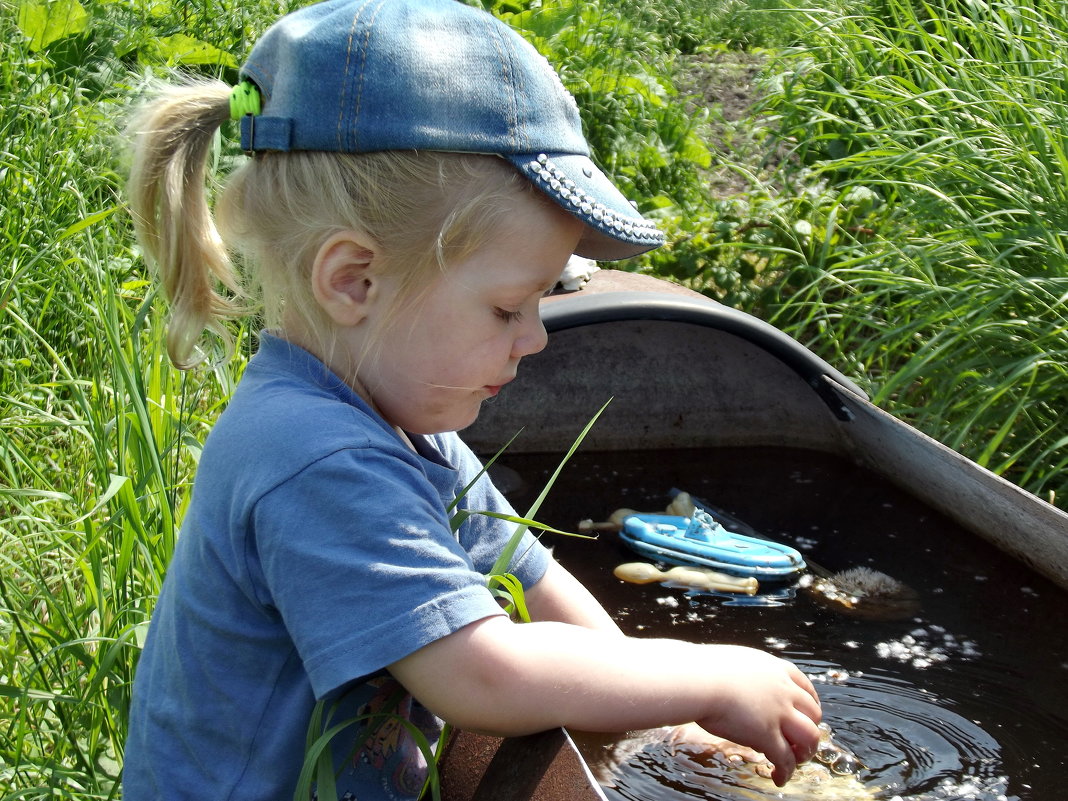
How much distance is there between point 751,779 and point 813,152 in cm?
275

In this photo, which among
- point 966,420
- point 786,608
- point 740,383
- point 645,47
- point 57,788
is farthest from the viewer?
point 645,47

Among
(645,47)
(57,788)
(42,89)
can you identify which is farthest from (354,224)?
(645,47)

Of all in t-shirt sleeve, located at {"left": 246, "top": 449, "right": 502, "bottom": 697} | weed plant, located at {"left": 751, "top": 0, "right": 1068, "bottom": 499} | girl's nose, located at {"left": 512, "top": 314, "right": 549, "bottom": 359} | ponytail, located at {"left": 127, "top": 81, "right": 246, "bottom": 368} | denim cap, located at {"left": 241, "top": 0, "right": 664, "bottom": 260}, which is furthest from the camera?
weed plant, located at {"left": 751, "top": 0, "right": 1068, "bottom": 499}

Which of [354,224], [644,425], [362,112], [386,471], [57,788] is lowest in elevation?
→ [644,425]

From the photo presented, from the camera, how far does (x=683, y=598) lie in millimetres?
2320

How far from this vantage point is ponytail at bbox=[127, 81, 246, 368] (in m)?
1.46

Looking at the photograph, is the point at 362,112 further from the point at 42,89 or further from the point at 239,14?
the point at 239,14

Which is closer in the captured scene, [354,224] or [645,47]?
[354,224]

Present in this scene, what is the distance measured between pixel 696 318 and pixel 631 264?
901 millimetres

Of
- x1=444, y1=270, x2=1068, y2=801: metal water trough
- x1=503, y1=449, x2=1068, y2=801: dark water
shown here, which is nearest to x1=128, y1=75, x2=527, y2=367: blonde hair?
x1=503, y1=449, x2=1068, y2=801: dark water

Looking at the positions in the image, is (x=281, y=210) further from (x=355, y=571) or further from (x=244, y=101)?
(x=355, y=571)

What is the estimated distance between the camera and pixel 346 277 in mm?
1320

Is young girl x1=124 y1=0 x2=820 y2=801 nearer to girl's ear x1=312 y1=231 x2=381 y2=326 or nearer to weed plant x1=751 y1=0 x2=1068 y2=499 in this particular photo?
girl's ear x1=312 y1=231 x2=381 y2=326

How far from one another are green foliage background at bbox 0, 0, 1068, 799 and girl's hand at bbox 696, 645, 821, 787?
0.70 metres
